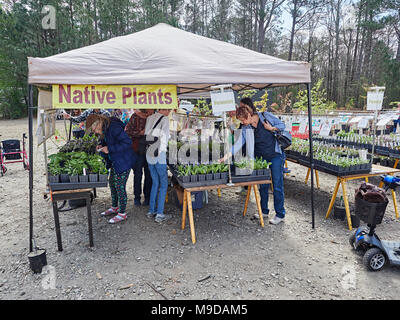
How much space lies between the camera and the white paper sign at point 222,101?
3.47 meters

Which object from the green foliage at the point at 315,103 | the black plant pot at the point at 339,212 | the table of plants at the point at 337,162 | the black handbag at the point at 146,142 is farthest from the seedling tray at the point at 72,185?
the green foliage at the point at 315,103

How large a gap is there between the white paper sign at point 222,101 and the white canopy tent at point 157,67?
23cm

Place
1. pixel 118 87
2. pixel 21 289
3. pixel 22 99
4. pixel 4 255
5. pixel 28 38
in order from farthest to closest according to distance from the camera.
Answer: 1. pixel 22 99
2. pixel 28 38
3. pixel 4 255
4. pixel 118 87
5. pixel 21 289

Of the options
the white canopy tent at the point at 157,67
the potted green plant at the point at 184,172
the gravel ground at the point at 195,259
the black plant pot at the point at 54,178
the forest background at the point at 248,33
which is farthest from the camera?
the forest background at the point at 248,33

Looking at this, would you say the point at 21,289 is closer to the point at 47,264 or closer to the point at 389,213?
the point at 47,264

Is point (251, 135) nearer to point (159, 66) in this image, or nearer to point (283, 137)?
point (283, 137)

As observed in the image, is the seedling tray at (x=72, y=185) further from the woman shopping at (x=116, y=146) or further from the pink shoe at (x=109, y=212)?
the pink shoe at (x=109, y=212)

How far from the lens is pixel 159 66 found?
321 cm

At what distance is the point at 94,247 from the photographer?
3545mm

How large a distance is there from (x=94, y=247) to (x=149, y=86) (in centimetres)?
222

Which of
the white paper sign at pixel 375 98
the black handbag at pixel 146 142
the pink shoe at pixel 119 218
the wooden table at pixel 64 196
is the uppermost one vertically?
the white paper sign at pixel 375 98

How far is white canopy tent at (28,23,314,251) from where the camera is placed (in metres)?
Answer: 2.93

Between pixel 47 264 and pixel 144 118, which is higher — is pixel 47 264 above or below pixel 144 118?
below

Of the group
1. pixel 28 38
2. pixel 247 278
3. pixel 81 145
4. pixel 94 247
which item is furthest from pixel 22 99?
pixel 247 278
